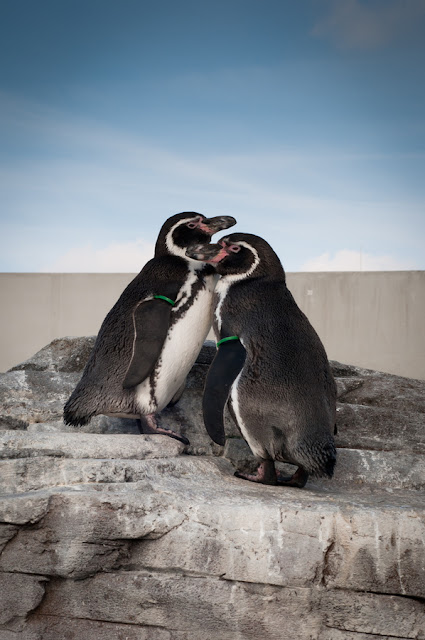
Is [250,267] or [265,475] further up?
[250,267]

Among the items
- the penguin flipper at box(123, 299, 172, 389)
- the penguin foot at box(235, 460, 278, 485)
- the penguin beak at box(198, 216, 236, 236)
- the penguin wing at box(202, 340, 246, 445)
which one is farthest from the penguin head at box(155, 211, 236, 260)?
the penguin foot at box(235, 460, 278, 485)

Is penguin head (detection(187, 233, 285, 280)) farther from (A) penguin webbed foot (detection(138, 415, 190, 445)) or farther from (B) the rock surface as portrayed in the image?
(B) the rock surface

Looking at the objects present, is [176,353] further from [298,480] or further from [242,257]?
[298,480]

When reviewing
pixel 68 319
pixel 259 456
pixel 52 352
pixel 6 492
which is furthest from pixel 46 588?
pixel 68 319

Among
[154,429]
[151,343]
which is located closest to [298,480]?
[154,429]

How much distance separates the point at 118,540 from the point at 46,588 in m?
0.27

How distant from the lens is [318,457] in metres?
2.62

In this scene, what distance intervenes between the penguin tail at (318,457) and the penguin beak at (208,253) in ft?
2.67

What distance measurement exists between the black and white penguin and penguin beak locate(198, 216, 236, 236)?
236 millimetres

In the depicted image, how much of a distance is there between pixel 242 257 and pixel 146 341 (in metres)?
0.49

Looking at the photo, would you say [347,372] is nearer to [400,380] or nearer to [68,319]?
[400,380]

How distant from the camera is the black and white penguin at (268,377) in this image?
2.67 metres

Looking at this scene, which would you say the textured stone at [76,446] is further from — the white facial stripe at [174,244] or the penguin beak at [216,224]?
the penguin beak at [216,224]

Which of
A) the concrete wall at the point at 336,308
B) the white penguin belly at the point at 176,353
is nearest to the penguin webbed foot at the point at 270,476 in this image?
the white penguin belly at the point at 176,353
